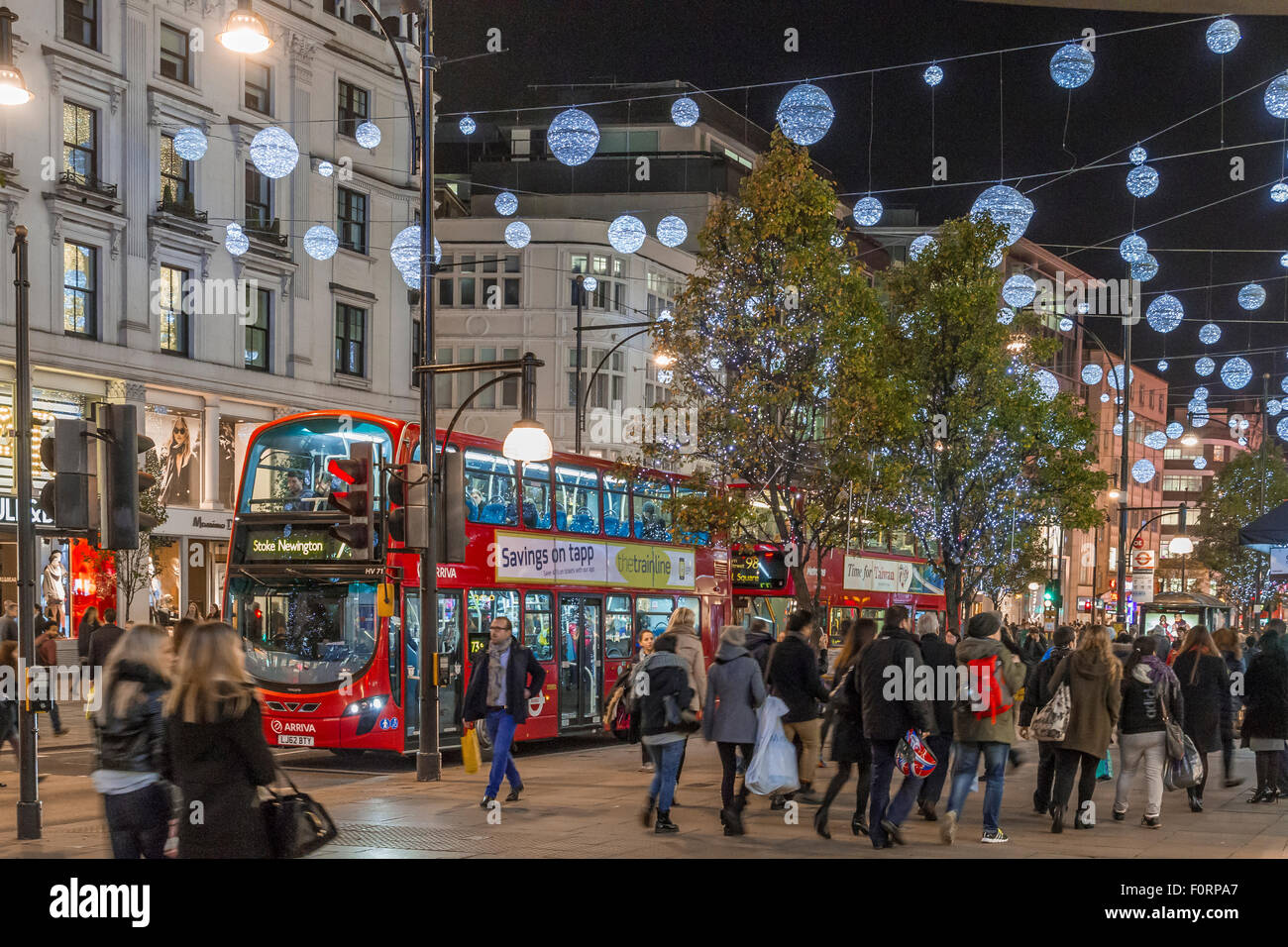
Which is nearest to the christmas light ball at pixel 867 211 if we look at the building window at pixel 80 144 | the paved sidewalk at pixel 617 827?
the paved sidewalk at pixel 617 827

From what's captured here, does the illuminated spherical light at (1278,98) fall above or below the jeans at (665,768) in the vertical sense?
above

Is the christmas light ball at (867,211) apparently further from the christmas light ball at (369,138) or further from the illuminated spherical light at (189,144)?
the illuminated spherical light at (189,144)

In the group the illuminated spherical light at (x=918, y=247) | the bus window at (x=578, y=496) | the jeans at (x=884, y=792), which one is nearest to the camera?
the jeans at (x=884, y=792)

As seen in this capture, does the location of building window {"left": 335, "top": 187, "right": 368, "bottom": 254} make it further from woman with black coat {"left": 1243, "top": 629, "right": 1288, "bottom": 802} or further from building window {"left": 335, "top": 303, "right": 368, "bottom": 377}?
woman with black coat {"left": 1243, "top": 629, "right": 1288, "bottom": 802}

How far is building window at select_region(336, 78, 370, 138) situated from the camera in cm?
4066

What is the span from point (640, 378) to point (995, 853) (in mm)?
48610

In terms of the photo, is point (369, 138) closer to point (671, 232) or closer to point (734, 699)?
point (671, 232)

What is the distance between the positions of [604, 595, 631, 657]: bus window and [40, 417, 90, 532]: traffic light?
36.5 feet

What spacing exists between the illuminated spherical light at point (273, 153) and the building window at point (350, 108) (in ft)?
19.4

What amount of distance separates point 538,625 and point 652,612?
337 cm

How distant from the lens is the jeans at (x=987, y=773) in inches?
465

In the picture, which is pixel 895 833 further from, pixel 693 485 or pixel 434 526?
pixel 693 485

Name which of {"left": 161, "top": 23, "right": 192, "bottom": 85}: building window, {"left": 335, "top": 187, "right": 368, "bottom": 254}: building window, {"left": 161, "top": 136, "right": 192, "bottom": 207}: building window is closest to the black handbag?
{"left": 161, "top": 136, "right": 192, "bottom": 207}: building window

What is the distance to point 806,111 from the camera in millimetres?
22031
